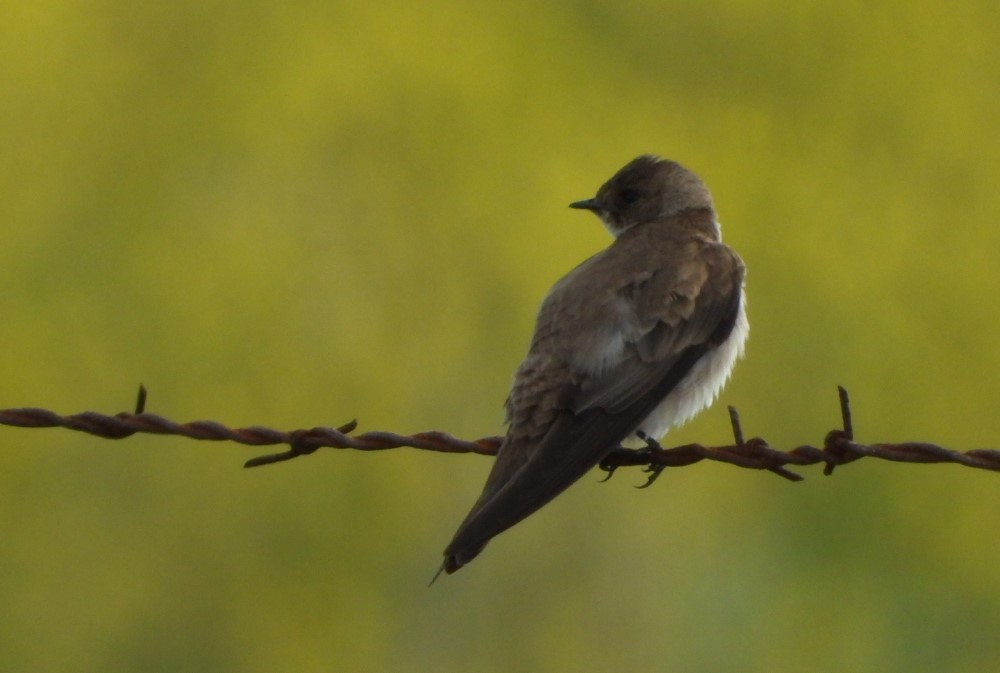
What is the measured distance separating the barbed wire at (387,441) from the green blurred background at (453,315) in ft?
17.6

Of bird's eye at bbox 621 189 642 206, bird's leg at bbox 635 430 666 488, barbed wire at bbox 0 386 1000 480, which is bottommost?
barbed wire at bbox 0 386 1000 480

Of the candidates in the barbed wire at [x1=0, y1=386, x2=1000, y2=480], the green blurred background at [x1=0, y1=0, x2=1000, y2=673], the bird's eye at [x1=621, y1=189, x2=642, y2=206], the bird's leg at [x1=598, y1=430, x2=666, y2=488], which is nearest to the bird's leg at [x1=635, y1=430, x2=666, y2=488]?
the bird's leg at [x1=598, y1=430, x2=666, y2=488]

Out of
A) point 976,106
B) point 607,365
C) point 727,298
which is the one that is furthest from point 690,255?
point 976,106

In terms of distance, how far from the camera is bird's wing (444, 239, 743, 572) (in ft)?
17.7

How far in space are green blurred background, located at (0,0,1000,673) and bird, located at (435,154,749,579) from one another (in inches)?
156

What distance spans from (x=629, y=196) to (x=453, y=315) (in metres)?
4.78

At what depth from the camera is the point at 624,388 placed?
5988 millimetres

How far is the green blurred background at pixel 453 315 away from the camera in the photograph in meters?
11.0

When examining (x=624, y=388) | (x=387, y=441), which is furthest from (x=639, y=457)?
(x=387, y=441)

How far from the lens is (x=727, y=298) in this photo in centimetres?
652

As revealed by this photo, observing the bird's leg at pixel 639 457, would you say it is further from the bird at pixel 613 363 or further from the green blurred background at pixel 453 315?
the green blurred background at pixel 453 315

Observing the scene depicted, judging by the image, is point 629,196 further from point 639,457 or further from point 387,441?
point 387,441

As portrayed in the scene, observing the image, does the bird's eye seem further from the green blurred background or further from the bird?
the green blurred background

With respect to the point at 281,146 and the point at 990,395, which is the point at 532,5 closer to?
the point at 281,146
